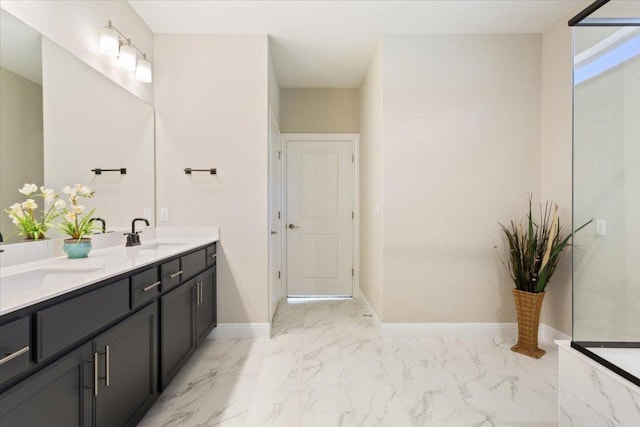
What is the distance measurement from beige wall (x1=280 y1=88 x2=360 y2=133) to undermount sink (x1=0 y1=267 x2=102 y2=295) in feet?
9.63

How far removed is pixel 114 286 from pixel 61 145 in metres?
0.96

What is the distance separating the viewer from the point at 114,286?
133 cm

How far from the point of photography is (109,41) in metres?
2.09

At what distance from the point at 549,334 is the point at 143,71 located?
3.88m

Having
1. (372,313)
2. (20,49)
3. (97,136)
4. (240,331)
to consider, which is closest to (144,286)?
(97,136)

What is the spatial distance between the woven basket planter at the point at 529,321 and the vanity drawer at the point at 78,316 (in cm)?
266

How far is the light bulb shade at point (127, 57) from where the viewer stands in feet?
7.30

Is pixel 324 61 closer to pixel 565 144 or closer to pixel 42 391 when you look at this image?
pixel 565 144

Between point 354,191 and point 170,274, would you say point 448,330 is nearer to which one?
point 354,191

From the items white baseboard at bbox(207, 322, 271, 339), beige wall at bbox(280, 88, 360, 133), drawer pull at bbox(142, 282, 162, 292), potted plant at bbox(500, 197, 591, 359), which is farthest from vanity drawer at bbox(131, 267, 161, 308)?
beige wall at bbox(280, 88, 360, 133)

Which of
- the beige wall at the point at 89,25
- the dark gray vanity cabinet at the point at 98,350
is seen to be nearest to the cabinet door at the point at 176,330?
the dark gray vanity cabinet at the point at 98,350

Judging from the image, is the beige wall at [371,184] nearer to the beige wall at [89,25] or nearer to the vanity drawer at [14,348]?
the beige wall at [89,25]

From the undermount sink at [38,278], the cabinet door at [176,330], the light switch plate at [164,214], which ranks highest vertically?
the light switch plate at [164,214]

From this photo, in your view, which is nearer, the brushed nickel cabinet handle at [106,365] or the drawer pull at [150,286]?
the brushed nickel cabinet handle at [106,365]
